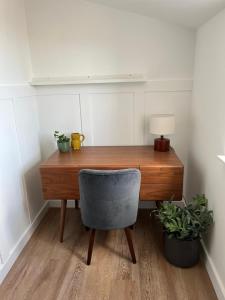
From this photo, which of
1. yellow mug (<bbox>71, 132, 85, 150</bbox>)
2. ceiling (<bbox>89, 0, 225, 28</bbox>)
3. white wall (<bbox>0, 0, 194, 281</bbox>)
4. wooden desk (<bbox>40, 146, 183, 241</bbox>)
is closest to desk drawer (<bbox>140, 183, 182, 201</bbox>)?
wooden desk (<bbox>40, 146, 183, 241</bbox>)

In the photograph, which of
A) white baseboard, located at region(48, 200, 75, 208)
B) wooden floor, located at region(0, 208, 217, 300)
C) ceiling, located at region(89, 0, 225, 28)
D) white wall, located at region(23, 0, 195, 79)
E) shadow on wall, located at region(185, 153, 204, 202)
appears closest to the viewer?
ceiling, located at region(89, 0, 225, 28)

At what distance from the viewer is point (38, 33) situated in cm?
212

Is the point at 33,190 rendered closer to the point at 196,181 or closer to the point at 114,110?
the point at 114,110

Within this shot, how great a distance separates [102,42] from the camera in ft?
6.88

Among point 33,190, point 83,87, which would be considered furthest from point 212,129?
point 33,190

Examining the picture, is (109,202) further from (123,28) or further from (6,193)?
(123,28)

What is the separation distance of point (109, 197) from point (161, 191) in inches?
19.3

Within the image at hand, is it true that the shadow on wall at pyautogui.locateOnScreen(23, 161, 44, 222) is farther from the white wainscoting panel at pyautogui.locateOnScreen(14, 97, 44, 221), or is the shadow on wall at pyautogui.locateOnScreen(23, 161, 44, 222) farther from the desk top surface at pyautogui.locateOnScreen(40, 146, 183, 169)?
the desk top surface at pyautogui.locateOnScreen(40, 146, 183, 169)

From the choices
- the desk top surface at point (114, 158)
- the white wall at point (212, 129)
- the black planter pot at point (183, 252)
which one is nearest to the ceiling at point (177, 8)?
the white wall at point (212, 129)

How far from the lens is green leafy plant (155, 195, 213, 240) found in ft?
5.25

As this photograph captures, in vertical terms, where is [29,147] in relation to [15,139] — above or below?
below

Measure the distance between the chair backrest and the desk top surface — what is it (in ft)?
0.88

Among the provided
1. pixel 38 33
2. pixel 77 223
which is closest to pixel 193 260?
pixel 77 223

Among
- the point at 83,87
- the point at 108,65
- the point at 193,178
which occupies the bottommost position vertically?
the point at 193,178
